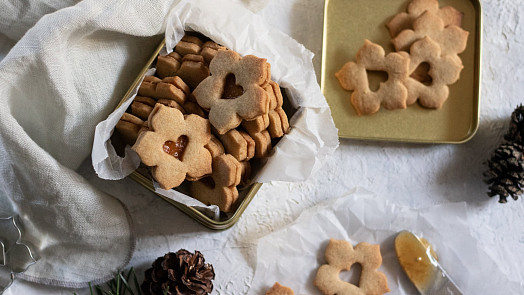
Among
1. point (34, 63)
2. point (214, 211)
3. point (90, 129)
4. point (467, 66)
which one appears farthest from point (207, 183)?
point (467, 66)

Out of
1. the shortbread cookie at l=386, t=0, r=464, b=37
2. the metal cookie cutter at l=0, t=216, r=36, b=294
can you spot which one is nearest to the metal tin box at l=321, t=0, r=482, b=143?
the shortbread cookie at l=386, t=0, r=464, b=37

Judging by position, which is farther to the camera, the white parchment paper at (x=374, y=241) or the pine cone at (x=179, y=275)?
the white parchment paper at (x=374, y=241)

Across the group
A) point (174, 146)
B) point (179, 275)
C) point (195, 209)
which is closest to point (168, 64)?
point (174, 146)

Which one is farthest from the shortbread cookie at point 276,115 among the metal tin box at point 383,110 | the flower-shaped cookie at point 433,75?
the flower-shaped cookie at point 433,75

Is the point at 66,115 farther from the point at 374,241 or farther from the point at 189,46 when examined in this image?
the point at 374,241

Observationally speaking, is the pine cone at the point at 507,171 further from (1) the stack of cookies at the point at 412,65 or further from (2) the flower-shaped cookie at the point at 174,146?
(2) the flower-shaped cookie at the point at 174,146

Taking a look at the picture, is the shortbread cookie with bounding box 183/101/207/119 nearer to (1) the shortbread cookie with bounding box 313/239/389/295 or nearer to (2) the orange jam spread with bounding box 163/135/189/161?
(2) the orange jam spread with bounding box 163/135/189/161
